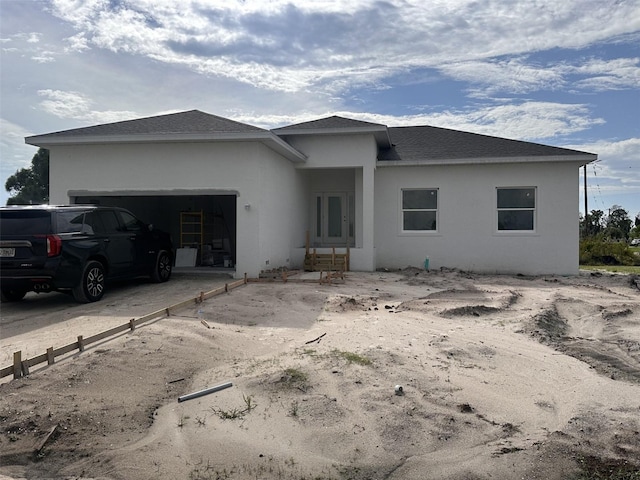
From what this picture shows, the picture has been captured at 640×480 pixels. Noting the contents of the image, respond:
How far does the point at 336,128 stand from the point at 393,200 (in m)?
3.29

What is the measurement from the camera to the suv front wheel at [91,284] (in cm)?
939

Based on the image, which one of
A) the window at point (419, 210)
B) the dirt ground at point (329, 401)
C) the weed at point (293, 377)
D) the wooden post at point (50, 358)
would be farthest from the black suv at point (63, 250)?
the window at point (419, 210)

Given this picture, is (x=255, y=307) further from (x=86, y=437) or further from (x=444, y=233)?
(x=444, y=233)

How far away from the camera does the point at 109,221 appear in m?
10.5

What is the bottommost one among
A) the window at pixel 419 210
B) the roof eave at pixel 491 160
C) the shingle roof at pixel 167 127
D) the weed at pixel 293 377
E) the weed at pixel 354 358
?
the weed at pixel 293 377

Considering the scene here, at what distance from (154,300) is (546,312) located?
24.5 ft

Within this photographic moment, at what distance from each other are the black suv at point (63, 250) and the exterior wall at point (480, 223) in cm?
934

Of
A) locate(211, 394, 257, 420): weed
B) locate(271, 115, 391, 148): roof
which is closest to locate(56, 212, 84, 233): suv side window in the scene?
locate(211, 394, 257, 420): weed

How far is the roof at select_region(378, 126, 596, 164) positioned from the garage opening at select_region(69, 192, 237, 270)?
248 inches

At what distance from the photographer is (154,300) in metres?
9.90

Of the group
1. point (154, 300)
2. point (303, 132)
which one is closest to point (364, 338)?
point (154, 300)

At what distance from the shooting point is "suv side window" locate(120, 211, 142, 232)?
11.0m

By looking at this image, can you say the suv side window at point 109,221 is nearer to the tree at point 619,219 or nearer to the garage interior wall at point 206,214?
the garage interior wall at point 206,214

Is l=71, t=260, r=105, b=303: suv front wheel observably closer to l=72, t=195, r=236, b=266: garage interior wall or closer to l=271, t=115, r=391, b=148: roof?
l=72, t=195, r=236, b=266: garage interior wall
